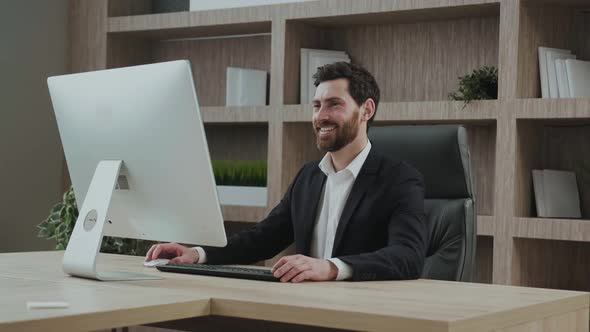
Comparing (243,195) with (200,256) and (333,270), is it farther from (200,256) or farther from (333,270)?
(333,270)

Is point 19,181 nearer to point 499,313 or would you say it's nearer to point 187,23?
point 187,23

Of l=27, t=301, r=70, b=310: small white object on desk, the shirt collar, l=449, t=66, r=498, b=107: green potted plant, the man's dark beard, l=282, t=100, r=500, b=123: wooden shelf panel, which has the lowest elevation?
l=27, t=301, r=70, b=310: small white object on desk

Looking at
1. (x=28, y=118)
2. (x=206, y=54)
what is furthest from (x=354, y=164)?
(x=28, y=118)

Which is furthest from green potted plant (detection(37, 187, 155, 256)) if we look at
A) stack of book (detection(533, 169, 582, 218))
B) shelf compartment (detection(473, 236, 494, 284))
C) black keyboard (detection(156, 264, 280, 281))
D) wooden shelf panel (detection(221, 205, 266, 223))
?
black keyboard (detection(156, 264, 280, 281))

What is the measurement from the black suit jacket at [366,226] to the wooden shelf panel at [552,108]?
4.02 ft

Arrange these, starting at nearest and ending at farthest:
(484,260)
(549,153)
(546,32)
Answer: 1. (546,32)
2. (549,153)
3. (484,260)

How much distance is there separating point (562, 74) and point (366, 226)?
5.05 ft

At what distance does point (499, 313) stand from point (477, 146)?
2.50 meters

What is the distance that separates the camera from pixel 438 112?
3.86m

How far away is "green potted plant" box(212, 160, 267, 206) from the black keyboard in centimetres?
210

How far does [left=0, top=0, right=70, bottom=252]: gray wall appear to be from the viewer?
472 centimetres

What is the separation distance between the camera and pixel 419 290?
1.97 m

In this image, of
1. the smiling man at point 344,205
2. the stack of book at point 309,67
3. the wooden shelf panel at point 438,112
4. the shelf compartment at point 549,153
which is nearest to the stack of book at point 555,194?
the shelf compartment at point 549,153

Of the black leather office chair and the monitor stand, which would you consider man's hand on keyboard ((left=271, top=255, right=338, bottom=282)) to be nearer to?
the monitor stand
